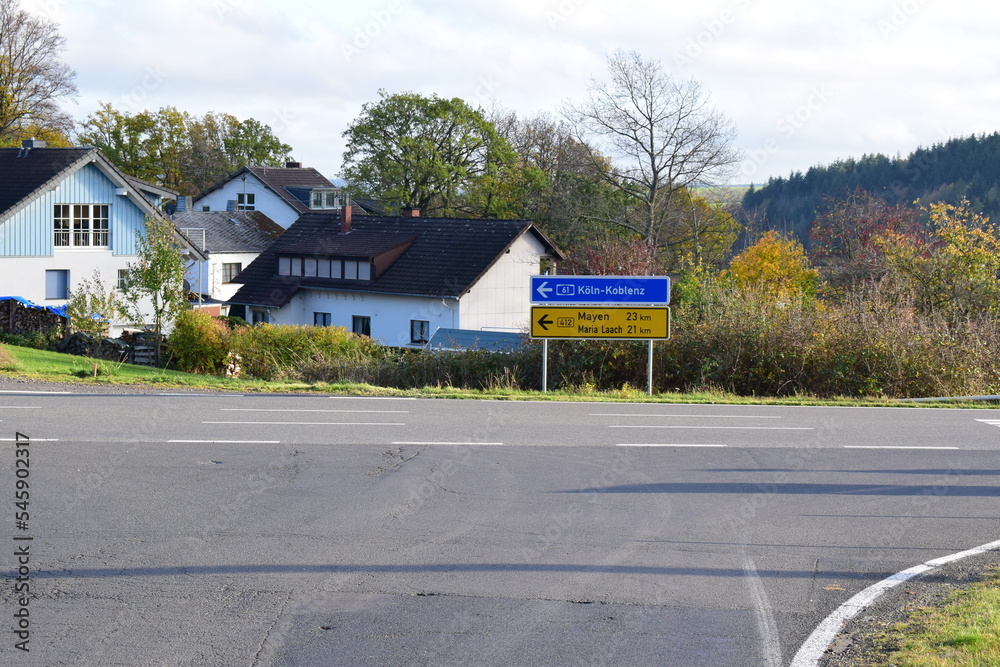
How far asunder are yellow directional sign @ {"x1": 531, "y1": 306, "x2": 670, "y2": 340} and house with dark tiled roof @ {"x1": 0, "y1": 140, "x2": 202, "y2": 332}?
86.1ft

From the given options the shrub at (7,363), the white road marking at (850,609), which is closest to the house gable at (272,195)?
the shrub at (7,363)

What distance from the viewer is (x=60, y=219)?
44375 millimetres

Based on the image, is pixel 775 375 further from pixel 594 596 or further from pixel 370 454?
pixel 594 596

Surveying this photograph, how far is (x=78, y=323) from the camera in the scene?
105 ft

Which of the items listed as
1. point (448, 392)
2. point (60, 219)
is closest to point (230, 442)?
point (448, 392)

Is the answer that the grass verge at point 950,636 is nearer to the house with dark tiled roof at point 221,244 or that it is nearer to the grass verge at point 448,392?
the grass verge at point 448,392

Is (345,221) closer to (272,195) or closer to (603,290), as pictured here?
(272,195)

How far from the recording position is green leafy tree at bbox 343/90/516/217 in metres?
60.2

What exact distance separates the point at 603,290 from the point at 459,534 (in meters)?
11.9

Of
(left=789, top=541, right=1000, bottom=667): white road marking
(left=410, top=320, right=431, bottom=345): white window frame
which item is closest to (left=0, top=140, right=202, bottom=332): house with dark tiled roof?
(left=410, top=320, right=431, bottom=345): white window frame

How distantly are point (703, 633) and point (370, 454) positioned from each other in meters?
5.93

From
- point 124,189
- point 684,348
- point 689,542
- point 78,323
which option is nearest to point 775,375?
point 684,348

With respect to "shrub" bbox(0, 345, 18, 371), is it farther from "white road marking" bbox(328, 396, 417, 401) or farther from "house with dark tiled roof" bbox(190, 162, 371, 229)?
"house with dark tiled roof" bbox(190, 162, 371, 229)

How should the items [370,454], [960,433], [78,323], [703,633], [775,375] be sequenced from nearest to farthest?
[703,633] → [370,454] → [960,433] → [775,375] → [78,323]
